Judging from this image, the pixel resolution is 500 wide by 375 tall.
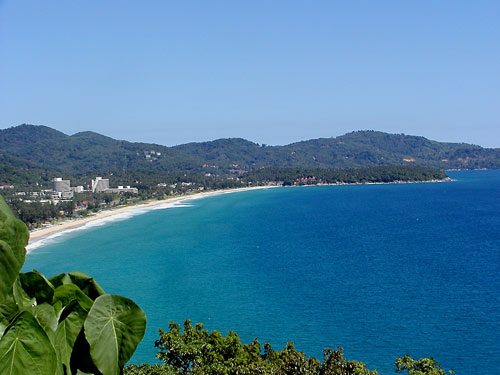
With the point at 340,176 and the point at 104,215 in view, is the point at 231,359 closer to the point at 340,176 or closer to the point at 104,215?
the point at 104,215

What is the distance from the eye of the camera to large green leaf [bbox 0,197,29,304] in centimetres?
141

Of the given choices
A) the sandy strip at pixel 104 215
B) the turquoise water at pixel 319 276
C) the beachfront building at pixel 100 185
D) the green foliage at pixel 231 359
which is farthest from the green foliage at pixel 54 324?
the beachfront building at pixel 100 185

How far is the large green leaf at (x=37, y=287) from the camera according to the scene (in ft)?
5.67

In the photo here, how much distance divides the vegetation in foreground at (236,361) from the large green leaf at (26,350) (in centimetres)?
869

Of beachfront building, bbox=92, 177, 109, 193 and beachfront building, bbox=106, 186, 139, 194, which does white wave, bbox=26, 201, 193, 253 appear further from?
beachfront building, bbox=92, 177, 109, 193

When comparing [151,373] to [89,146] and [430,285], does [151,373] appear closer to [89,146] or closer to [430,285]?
[430,285]

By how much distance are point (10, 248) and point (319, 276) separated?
3186cm

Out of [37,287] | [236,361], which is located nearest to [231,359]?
[236,361]

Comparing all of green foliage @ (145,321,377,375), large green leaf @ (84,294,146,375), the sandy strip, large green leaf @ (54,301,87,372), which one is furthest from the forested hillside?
large green leaf @ (84,294,146,375)

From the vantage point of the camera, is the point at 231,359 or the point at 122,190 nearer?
the point at 231,359

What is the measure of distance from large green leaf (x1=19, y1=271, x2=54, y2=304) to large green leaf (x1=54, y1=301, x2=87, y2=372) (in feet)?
0.41

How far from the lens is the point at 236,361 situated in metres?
11.1

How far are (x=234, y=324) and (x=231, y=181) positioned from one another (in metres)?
94.8

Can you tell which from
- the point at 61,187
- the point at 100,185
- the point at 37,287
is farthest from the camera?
the point at 100,185
